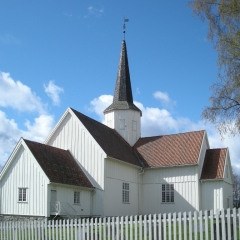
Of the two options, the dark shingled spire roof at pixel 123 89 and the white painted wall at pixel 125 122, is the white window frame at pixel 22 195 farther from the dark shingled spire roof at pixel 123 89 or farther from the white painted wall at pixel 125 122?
the dark shingled spire roof at pixel 123 89

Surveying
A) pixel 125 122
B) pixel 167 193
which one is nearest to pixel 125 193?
pixel 167 193

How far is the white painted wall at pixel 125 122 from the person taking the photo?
3791 cm

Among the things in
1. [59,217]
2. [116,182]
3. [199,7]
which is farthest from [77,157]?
[199,7]

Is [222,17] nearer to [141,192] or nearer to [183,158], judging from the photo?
[183,158]

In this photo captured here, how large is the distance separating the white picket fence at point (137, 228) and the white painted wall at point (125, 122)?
2156 centimetres

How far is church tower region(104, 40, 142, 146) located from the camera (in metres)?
→ 38.0

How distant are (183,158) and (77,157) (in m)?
9.09

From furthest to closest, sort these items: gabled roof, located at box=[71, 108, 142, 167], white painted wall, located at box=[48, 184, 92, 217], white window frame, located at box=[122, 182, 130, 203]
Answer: white window frame, located at box=[122, 182, 130, 203] → gabled roof, located at box=[71, 108, 142, 167] → white painted wall, located at box=[48, 184, 92, 217]

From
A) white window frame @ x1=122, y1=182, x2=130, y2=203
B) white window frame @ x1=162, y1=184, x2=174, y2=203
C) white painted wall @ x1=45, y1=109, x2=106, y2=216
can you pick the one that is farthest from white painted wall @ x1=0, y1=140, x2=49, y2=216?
white window frame @ x1=162, y1=184, x2=174, y2=203

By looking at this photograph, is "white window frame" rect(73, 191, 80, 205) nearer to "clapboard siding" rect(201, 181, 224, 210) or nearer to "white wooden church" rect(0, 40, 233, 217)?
"white wooden church" rect(0, 40, 233, 217)

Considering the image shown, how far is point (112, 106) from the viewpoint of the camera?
38875mm

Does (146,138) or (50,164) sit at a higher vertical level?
(146,138)


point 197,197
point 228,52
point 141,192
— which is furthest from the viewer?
point 141,192

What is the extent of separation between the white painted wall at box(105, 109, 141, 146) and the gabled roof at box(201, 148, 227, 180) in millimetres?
7554
